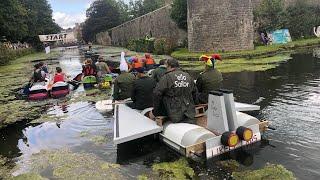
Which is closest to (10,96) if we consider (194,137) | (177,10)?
(194,137)

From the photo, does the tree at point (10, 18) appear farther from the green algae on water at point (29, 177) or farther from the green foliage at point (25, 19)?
the green algae on water at point (29, 177)

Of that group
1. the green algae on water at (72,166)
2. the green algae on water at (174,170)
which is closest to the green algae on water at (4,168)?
the green algae on water at (72,166)

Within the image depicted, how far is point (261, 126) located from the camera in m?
7.04

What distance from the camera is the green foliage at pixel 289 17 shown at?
30.4 m

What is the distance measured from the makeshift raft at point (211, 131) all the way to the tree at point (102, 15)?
78356 millimetres

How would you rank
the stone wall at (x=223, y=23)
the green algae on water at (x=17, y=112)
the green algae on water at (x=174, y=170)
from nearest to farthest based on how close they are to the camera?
the green algae on water at (x=174, y=170)
the green algae on water at (x=17, y=112)
the stone wall at (x=223, y=23)

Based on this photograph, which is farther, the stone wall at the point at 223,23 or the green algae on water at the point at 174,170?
the stone wall at the point at 223,23

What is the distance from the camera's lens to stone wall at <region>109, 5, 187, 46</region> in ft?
115

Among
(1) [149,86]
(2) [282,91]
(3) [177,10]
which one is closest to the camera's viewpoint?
(1) [149,86]

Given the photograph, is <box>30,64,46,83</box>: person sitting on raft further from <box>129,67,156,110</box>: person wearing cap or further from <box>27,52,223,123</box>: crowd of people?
<box>129,67,156,110</box>: person wearing cap

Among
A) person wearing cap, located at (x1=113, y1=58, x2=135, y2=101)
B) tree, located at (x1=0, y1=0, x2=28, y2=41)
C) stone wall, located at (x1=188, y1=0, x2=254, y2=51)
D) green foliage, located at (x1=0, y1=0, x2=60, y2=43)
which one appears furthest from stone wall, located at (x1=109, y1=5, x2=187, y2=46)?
person wearing cap, located at (x1=113, y1=58, x2=135, y2=101)

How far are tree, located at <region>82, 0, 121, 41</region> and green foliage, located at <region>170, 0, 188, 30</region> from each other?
54.0m

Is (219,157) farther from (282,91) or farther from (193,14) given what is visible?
(193,14)

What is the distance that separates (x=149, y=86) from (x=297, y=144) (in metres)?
3.31
